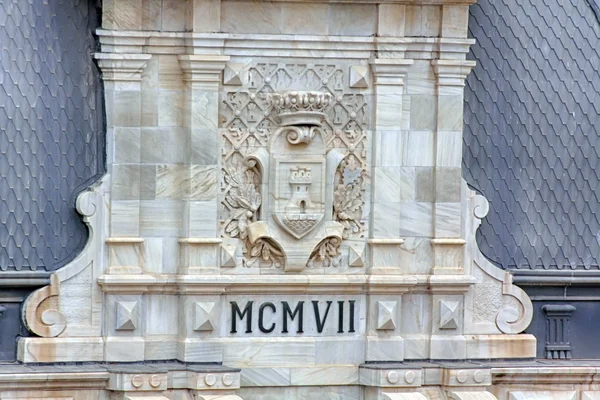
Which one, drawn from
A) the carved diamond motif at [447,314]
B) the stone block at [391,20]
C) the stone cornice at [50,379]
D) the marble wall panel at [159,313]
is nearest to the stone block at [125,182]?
the marble wall panel at [159,313]

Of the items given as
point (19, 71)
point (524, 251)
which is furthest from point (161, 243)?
point (524, 251)

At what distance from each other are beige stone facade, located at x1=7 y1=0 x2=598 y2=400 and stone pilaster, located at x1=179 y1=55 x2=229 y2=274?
2 cm

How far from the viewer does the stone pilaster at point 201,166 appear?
23391mm

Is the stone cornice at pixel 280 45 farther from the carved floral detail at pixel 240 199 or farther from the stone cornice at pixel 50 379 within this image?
the stone cornice at pixel 50 379

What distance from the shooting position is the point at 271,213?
2364 cm

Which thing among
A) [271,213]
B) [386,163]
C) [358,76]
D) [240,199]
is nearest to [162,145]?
[240,199]

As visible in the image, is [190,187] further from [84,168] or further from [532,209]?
[532,209]

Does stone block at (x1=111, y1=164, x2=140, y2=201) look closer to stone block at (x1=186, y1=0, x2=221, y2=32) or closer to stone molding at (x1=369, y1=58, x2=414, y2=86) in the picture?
stone block at (x1=186, y1=0, x2=221, y2=32)

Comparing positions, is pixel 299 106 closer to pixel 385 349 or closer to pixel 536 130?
pixel 385 349

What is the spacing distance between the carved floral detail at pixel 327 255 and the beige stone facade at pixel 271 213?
0.02 metres

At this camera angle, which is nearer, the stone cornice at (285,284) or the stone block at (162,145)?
the stone cornice at (285,284)

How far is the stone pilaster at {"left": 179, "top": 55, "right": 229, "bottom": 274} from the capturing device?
23.4 metres

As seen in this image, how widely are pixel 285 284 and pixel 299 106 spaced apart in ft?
6.20

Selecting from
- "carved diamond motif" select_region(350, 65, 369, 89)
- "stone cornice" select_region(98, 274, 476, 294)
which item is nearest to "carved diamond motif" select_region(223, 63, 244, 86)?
"carved diamond motif" select_region(350, 65, 369, 89)
